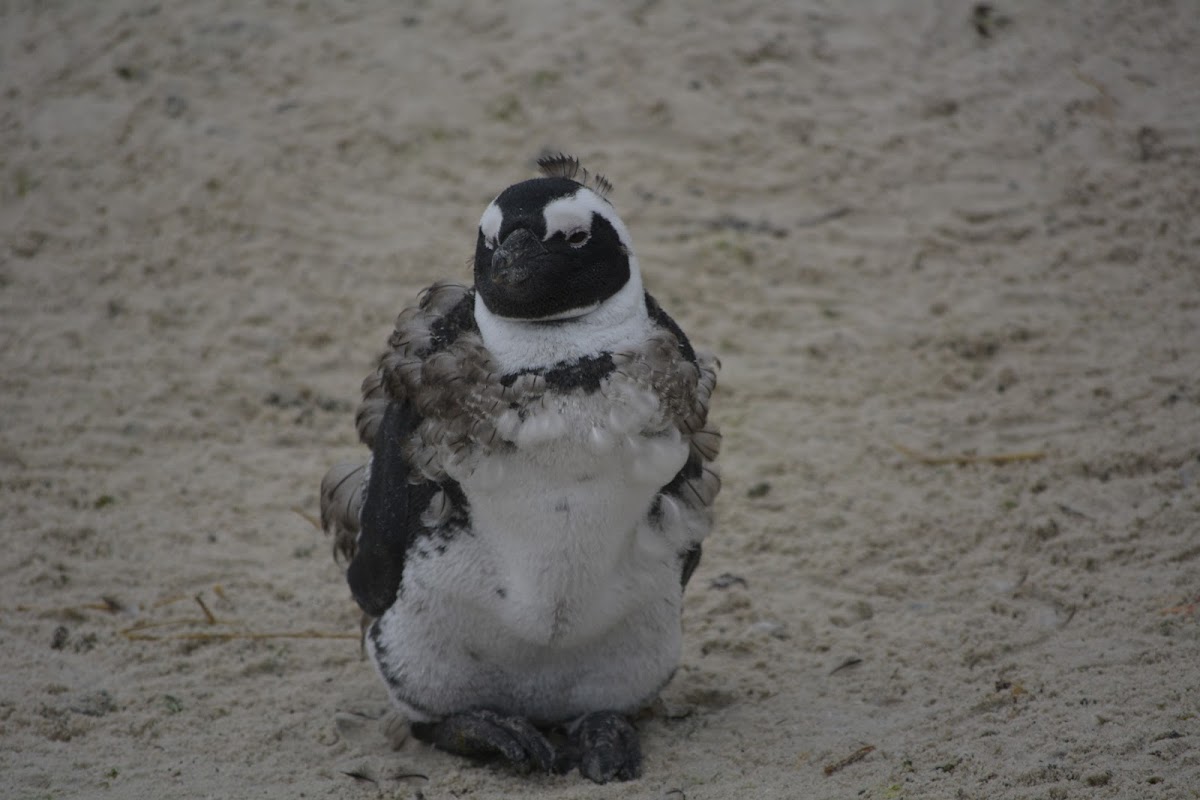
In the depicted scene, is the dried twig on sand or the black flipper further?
the dried twig on sand

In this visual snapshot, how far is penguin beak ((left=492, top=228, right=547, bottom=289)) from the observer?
3.95 meters

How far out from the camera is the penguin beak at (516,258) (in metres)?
3.95

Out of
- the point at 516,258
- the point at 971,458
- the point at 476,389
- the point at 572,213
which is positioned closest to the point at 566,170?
the point at 572,213

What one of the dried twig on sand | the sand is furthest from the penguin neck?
the dried twig on sand

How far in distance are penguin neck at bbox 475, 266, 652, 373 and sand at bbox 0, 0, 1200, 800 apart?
1.35m

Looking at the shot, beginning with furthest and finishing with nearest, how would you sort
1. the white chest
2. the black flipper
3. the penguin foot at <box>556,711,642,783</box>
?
1. the penguin foot at <box>556,711,642,783</box>
2. the black flipper
3. the white chest

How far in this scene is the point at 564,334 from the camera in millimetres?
4039

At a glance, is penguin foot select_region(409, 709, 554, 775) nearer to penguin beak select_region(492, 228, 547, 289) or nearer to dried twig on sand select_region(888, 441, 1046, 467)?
penguin beak select_region(492, 228, 547, 289)

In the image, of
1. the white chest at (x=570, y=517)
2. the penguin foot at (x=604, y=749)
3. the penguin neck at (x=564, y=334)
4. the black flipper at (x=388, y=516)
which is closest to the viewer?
the white chest at (x=570, y=517)

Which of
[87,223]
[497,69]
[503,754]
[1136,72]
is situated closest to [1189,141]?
[1136,72]

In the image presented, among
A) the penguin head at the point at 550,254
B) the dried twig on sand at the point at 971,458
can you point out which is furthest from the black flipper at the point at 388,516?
the dried twig on sand at the point at 971,458

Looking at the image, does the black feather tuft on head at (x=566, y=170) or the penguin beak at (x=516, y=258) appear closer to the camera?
the penguin beak at (x=516, y=258)

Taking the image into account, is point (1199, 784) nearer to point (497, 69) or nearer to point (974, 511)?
point (974, 511)

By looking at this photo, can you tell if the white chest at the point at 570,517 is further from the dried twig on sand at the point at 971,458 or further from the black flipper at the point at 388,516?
the dried twig on sand at the point at 971,458
